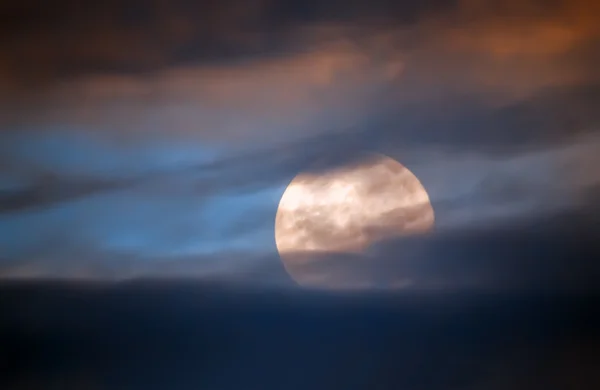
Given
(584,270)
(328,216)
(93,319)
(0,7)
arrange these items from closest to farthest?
1. (0,7)
2. (328,216)
3. (584,270)
4. (93,319)

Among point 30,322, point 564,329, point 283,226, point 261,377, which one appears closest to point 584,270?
point 564,329

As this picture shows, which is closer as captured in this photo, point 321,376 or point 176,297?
point 176,297

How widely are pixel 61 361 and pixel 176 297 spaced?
1.64 m

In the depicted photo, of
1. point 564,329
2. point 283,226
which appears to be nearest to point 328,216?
point 283,226

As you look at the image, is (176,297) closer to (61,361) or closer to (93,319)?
(93,319)

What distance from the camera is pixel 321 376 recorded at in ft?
26.6

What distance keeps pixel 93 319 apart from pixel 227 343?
183 cm

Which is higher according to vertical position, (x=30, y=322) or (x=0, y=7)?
(x=0, y=7)

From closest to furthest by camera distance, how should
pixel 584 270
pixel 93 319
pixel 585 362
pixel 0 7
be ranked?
pixel 0 7
pixel 584 270
pixel 585 362
pixel 93 319

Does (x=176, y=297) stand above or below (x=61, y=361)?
above

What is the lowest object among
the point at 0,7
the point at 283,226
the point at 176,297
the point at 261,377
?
the point at 261,377

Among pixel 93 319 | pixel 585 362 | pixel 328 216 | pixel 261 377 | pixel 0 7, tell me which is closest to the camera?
pixel 0 7

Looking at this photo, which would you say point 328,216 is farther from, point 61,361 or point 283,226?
point 61,361

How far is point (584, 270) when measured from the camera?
21.2 feet
